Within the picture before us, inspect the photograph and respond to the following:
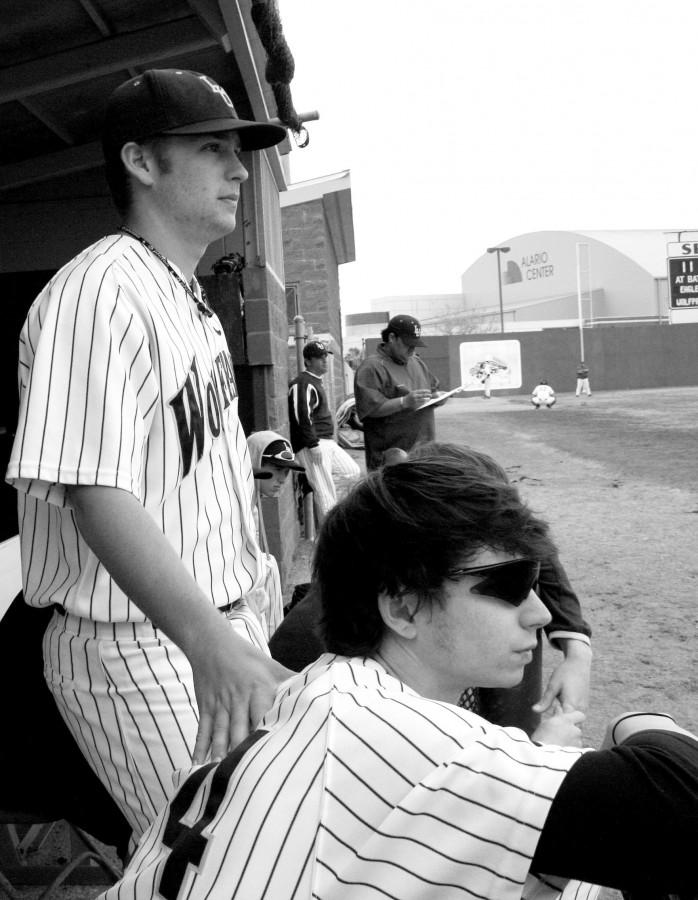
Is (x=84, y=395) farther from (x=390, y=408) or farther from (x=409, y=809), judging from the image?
(x=390, y=408)

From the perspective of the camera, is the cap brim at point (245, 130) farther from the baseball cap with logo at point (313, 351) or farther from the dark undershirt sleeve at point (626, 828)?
the baseball cap with logo at point (313, 351)

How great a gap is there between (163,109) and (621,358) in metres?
45.5

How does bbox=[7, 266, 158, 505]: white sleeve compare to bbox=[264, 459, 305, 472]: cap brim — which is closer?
bbox=[7, 266, 158, 505]: white sleeve

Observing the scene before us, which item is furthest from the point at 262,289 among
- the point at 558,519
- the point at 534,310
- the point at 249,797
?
the point at 534,310

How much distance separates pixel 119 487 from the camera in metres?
1.58

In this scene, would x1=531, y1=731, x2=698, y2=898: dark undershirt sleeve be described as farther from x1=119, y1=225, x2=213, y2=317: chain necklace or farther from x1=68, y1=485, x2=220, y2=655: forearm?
x1=119, y1=225, x2=213, y2=317: chain necklace

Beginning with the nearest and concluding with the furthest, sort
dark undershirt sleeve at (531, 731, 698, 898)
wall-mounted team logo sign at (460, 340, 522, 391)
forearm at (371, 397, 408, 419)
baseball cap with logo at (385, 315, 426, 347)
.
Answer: dark undershirt sleeve at (531, 731, 698, 898) < forearm at (371, 397, 408, 419) < baseball cap with logo at (385, 315, 426, 347) < wall-mounted team logo sign at (460, 340, 522, 391)

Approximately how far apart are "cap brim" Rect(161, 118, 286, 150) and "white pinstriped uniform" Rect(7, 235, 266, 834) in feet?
0.81

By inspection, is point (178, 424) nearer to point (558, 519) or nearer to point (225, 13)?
point (225, 13)

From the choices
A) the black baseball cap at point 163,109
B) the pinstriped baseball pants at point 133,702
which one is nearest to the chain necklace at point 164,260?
the black baseball cap at point 163,109

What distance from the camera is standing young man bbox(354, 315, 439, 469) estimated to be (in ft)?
24.4

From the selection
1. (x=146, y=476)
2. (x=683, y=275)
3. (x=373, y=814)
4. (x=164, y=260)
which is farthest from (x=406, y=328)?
(x=683, y=275)

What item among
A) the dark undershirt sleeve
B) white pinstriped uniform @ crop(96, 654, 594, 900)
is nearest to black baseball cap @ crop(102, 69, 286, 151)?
white pinstriped uniform @ crop(96, 654, 594, 900)

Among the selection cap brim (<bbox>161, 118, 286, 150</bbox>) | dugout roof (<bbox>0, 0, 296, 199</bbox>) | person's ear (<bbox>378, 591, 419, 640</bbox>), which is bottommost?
person's ear (<bbox>378, 591, 419, 640</bbox>)
